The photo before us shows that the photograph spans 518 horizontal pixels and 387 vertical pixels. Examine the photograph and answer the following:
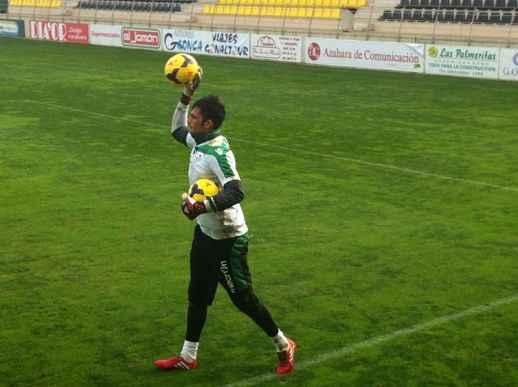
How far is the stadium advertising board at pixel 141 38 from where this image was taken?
39.8 metres

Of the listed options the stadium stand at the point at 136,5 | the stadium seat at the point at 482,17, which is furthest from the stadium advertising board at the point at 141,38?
the stadium seat at the point at 482,17

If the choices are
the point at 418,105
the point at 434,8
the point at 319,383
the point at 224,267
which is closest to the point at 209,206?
the point at 224,267

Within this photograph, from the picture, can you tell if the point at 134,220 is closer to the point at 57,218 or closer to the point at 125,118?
the point at 57,218

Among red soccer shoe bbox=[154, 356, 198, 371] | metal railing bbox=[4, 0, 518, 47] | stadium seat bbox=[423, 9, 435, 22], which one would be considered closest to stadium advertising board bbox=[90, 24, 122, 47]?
metal railing bbox=[4, 0, 518, 47]

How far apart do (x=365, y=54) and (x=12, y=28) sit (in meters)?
27.3

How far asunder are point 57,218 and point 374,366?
5.47 m

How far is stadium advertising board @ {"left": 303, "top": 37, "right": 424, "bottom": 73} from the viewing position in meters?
29.8

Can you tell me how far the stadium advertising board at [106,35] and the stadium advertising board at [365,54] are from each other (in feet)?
41.6

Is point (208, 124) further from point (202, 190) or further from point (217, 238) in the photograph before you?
point (217, 238)

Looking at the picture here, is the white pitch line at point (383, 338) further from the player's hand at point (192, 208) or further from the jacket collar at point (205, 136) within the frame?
the jacket collar at point (205, 136)

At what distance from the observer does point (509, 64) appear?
2695cm

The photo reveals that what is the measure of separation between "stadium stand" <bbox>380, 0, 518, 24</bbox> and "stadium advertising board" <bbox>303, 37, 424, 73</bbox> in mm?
5534

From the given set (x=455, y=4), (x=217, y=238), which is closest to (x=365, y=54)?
(x=455, y=4)

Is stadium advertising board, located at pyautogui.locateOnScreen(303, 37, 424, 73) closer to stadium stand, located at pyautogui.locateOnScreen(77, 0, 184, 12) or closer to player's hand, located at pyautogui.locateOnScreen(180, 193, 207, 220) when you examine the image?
stadium stand, located at pyautogui.locateOnScreen(77, 0, 184, 12)
